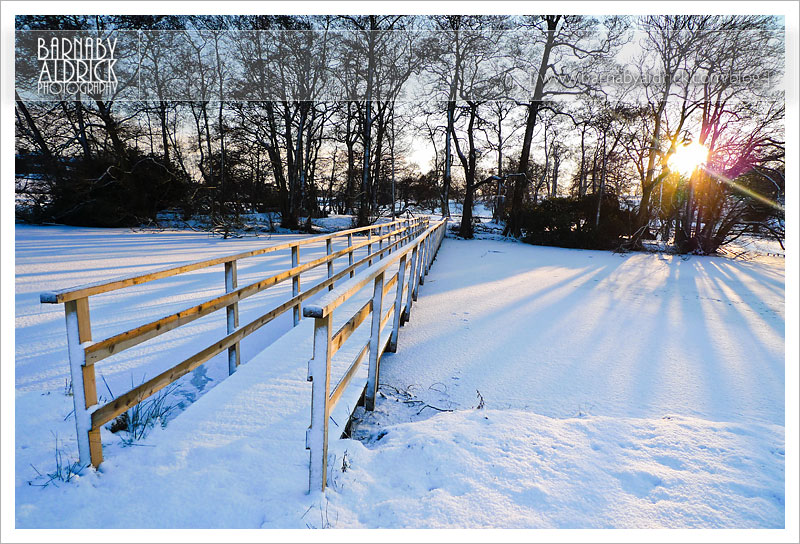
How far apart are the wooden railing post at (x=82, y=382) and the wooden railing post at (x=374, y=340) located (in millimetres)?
1237

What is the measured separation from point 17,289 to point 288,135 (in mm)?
13547

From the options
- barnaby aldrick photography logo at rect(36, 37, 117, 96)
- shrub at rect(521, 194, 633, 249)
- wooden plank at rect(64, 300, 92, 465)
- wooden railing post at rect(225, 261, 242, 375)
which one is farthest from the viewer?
shrub at rect(521, 194, 633, 249)

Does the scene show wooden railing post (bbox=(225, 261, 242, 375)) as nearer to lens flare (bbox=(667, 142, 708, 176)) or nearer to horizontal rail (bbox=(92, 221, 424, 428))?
horizontal rail (bbox=(92, 221, 424, 428))

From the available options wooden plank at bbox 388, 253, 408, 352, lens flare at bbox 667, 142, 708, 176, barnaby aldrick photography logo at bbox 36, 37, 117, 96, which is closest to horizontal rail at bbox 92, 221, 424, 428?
wooden plank at bbox 388, 253, 408, 352

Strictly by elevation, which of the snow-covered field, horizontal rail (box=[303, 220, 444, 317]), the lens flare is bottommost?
the snow-covered field

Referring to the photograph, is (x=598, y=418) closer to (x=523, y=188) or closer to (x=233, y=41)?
(x=523, y=188)

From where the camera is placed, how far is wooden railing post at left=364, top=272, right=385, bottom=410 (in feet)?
6.53

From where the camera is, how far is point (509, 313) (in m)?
5.00

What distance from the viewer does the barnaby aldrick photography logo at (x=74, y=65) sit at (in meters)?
6.92

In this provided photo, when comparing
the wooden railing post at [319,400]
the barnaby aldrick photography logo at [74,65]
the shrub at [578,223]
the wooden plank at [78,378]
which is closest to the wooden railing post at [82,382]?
the wooden plank at [78,378]

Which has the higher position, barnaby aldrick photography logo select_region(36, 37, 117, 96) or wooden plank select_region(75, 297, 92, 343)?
barnaby aldrick photography logo select_region(36, 37, 117, 96)

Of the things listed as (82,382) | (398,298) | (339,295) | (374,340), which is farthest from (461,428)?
(82,382)

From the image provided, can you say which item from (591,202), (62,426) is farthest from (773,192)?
(62,426)

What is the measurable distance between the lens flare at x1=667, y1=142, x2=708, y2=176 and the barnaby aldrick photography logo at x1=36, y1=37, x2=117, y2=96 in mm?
16092
